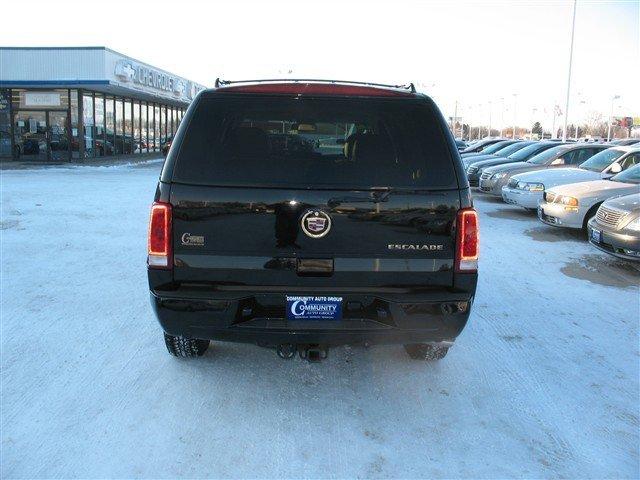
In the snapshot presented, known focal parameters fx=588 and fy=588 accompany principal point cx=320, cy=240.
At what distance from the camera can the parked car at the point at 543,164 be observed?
47.0 feet

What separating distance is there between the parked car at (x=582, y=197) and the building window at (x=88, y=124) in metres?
21.3

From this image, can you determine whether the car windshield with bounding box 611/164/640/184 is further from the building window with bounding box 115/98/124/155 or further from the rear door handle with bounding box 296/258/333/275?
the building window with bounding box 115/98/124/155

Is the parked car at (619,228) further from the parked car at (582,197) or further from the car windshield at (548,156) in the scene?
the car windshield at (548,156)

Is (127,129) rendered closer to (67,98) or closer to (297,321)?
(67,98)

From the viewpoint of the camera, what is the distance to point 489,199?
1578cm

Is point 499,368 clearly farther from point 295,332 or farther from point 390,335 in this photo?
point 295,332

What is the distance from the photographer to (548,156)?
48.8 ft

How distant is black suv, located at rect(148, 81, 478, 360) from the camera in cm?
334

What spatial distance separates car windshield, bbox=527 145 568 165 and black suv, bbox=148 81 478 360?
12196 mm

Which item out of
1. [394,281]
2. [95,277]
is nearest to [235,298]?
[394,281]

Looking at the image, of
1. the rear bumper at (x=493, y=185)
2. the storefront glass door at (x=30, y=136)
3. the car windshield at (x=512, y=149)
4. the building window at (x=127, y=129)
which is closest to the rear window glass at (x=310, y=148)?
the rear bumper at (x=493, y=185)

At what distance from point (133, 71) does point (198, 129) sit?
23865 mm

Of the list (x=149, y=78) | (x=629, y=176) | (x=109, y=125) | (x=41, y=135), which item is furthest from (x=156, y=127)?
(x=629, y=176)

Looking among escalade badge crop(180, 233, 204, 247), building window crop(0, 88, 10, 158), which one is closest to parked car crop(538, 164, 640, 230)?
escalade badge crop(180, 233, 204, 247)
